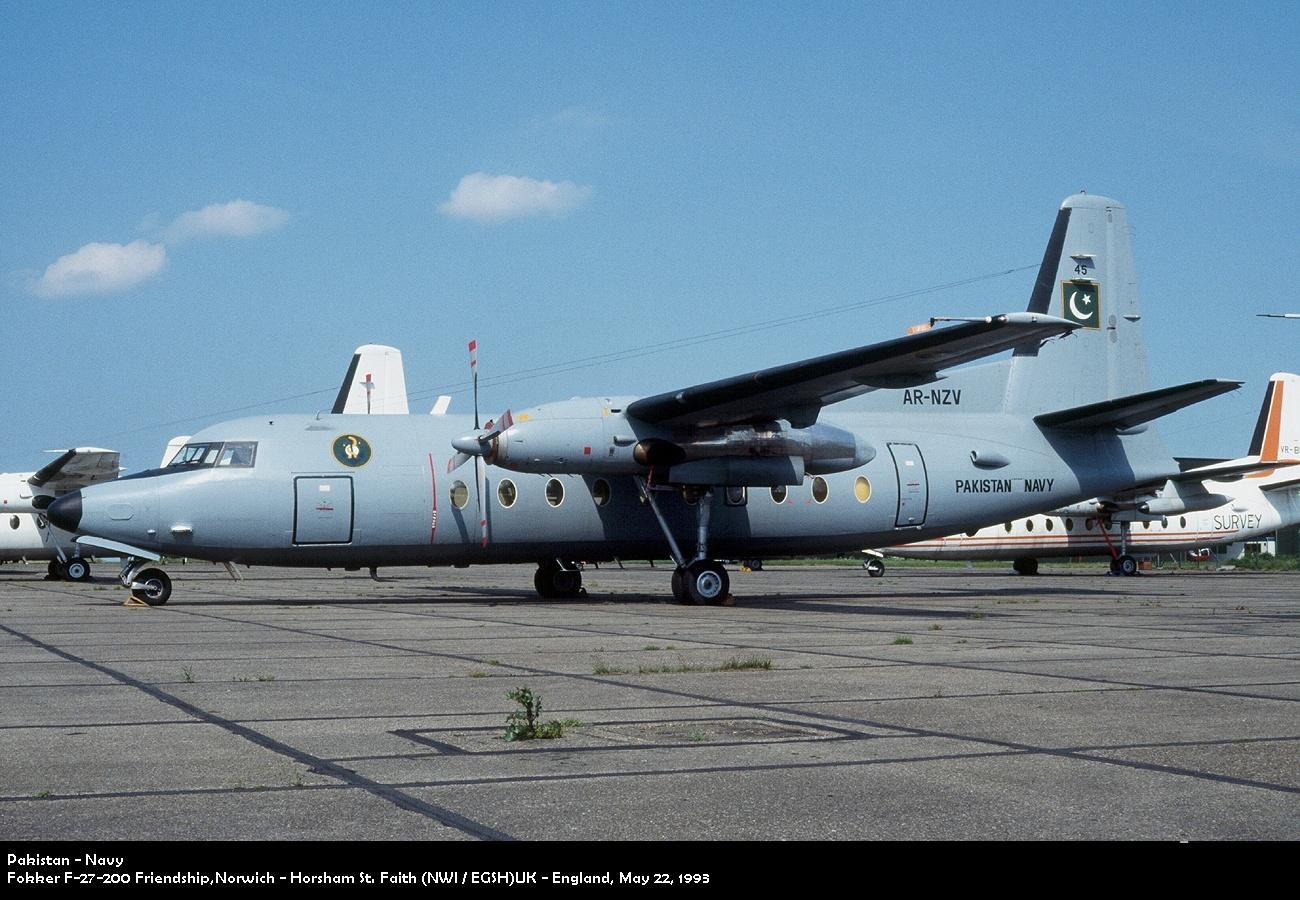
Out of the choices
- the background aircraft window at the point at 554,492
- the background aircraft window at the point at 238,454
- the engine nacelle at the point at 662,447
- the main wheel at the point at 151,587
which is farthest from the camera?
the background aircraft window at the point at 554,492

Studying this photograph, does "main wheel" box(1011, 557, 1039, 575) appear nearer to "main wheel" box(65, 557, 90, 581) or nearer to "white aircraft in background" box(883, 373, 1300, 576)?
"white aircraft in background" box(883, 373, 1300, 576)

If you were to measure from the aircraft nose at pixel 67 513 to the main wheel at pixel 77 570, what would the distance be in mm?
20903

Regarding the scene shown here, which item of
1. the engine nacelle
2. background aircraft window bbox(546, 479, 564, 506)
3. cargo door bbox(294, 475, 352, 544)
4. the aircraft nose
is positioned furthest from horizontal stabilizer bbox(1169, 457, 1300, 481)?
the aircraft nose

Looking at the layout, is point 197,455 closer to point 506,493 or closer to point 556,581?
point 506,493

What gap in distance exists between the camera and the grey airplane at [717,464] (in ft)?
66.7

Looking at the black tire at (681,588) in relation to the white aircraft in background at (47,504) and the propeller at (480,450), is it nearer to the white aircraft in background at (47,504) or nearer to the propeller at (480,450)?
the propeller at (480,450)

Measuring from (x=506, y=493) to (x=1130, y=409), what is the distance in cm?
1203

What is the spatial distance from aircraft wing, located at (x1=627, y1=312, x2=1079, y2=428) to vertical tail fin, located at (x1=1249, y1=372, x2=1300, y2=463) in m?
34.1

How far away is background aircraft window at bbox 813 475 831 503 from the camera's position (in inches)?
958

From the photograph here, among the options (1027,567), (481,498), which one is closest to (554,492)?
(481,498)

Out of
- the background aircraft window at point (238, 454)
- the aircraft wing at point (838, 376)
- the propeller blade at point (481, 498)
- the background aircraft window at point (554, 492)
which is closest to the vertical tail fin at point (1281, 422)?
the aircraft wing at point (838, 376)
